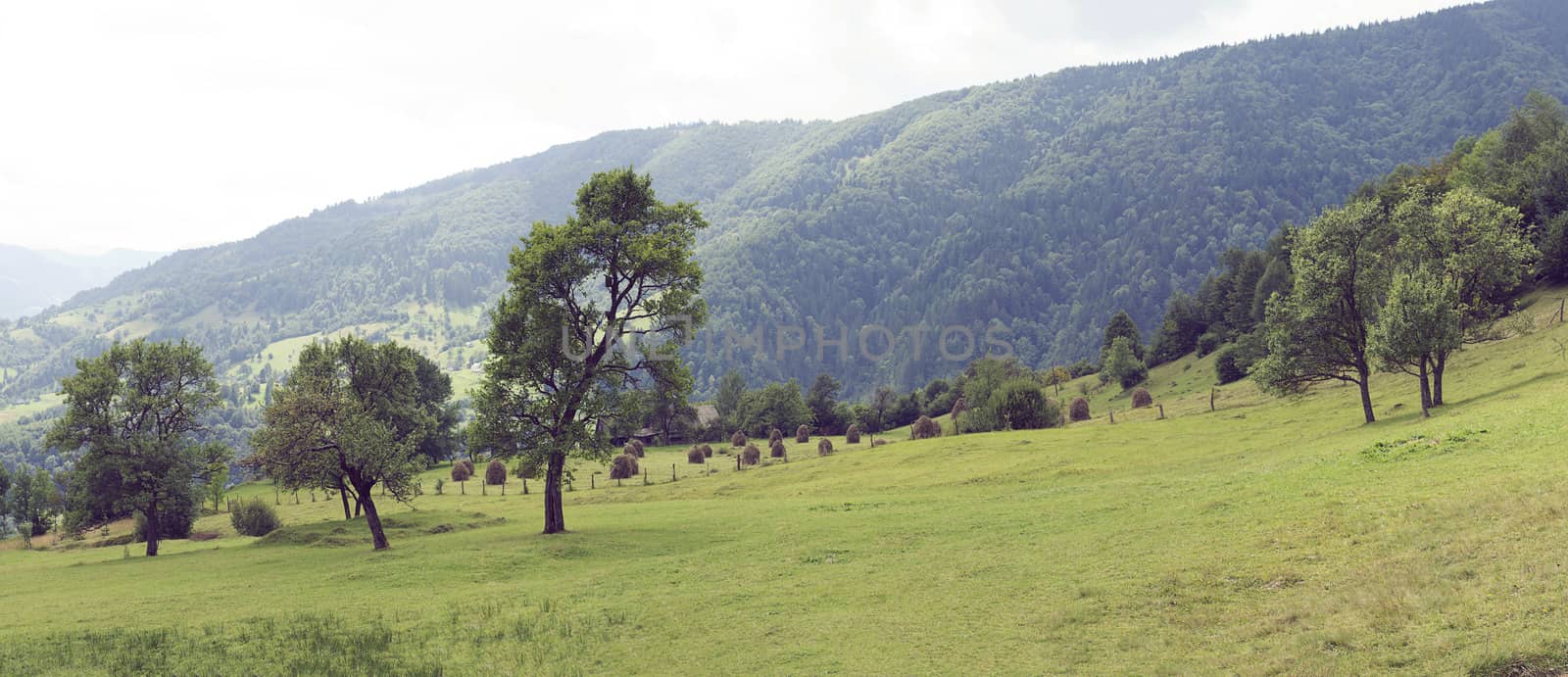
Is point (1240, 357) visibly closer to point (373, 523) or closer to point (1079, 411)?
point (1079, 411)

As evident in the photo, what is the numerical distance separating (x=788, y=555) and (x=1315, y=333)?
33328 mm

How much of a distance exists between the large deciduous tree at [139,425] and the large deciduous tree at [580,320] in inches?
889

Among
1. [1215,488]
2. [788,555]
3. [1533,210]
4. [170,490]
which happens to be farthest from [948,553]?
[1533,210]

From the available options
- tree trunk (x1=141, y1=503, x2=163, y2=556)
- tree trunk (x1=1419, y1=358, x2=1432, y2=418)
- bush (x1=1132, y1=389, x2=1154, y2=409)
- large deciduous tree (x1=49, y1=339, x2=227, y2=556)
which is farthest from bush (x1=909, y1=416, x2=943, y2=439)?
tree trunk (x1=141, y1=503, x2=163, y2=556)

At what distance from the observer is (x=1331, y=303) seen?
139ft

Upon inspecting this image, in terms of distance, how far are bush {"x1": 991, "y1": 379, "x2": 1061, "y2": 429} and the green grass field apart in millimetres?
34893

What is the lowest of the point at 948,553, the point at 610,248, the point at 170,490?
the point at 948,553

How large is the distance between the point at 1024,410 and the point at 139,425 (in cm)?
6525

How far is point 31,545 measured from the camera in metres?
62.9

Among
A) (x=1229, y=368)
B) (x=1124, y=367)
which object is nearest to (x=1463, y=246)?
(x=1229, y=368)

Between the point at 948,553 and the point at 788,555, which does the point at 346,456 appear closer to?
the point at 788,555

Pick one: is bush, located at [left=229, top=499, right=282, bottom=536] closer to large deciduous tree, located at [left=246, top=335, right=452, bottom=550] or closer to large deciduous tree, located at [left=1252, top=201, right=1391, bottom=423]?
large deciduous tree, located at [left=246, top=335, right=452, bottom=550]

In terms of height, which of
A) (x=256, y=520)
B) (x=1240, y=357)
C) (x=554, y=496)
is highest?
(x=1240, y=357)

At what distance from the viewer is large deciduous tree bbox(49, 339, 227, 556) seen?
4275cm
